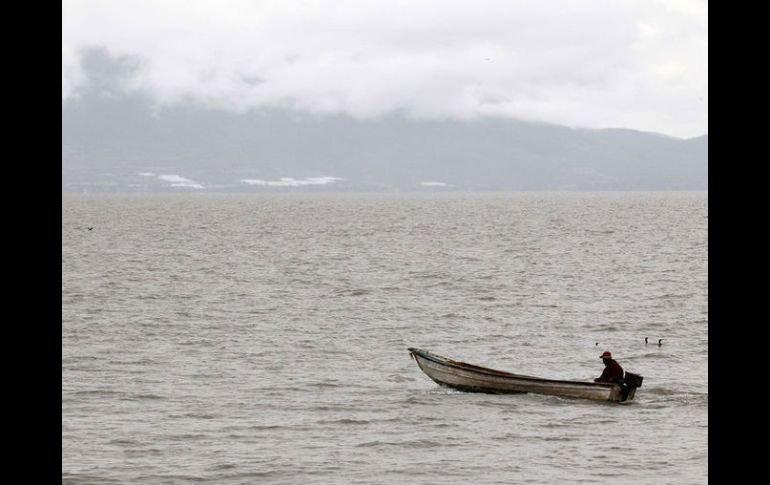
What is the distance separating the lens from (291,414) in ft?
86.7

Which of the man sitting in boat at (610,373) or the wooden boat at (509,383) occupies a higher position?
the man sitting in boat at (610,373)

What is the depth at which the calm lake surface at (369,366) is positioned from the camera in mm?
21781

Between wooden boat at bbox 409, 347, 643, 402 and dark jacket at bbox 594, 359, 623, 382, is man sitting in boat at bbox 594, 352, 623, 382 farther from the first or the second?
wooden boat at bbox 409, 347, 643, 402

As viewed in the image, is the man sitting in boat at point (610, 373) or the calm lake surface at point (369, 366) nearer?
the calm lake surface at point (369, 366)

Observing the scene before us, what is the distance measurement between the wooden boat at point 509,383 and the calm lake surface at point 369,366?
0.81ft

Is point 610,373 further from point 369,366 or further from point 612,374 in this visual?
point 369,366

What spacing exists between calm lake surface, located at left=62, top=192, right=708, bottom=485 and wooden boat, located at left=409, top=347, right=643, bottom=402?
0.25 metres

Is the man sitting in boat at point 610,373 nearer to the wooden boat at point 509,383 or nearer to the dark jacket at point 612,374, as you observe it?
the dark jacket at point 612,374

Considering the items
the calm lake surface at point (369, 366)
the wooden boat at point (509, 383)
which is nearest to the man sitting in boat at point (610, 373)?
the wooden boat at point (509, 383)

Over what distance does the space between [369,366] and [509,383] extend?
22.4 feet

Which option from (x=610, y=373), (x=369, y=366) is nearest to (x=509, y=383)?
(x=610, y=373)

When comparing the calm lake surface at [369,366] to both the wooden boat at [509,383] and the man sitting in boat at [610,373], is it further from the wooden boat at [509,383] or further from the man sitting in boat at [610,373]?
the man sitting in boat at [610,373]

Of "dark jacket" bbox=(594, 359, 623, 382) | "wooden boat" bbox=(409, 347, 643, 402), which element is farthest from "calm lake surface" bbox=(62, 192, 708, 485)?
"dark jacket" bbox=(594, 359, 623, 382)
